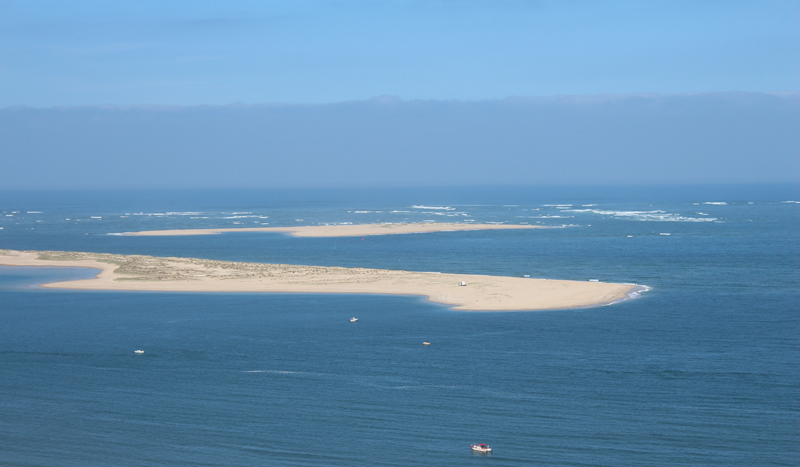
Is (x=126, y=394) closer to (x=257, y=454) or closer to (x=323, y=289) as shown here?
(x=257, y=454)

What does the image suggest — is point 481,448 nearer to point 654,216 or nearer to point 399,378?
point 399,378

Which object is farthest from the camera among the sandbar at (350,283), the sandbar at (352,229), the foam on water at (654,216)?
the foam on water at (654,216)

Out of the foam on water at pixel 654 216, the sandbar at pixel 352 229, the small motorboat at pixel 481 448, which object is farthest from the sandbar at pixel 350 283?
the foam on water at pixel 654 216

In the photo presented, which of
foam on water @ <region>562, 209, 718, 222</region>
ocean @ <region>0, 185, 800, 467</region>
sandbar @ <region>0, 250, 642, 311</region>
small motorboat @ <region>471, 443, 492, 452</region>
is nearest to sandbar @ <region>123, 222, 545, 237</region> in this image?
foam on water @ <region>562, 209, 718, 222</region>

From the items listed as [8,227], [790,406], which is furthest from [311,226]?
[790,406]

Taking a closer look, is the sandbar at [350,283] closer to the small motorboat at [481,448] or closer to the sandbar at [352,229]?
the small motorboat at [481,448]

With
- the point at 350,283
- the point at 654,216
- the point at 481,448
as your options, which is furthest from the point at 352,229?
the point at 481,448
